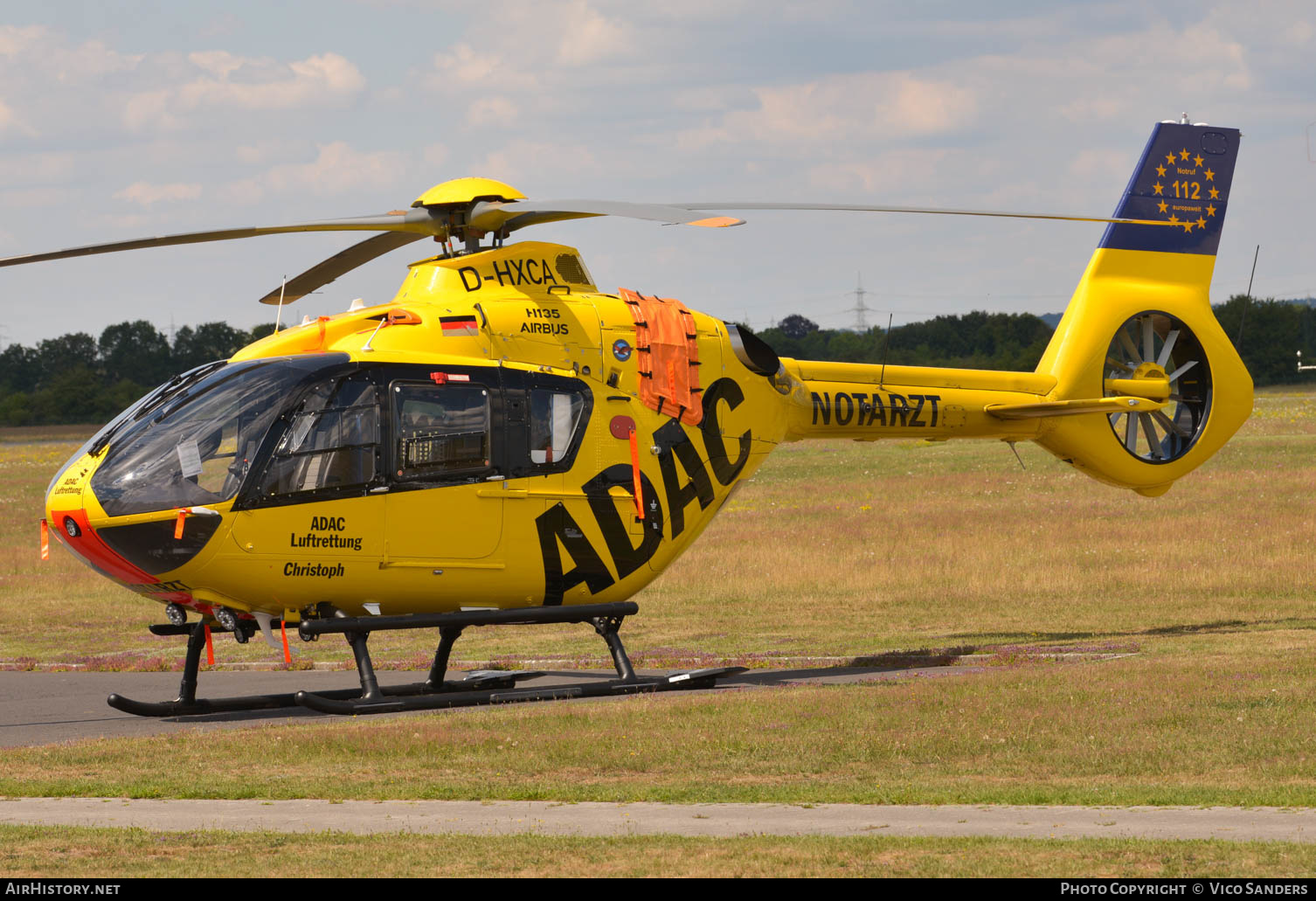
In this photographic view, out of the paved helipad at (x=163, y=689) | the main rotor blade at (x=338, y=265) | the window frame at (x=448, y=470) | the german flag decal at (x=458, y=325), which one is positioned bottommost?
the paved helipad at (x=163, y=689)

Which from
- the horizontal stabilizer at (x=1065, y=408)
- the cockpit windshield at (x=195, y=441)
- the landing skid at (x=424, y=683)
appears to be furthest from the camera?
the horizontal stabilizer at (x=1065, y=408)

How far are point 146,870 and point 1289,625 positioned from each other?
56.4 ft

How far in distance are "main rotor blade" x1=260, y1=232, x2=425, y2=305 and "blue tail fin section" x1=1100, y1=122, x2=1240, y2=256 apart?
10.7 metres

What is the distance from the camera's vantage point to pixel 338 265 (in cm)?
1755

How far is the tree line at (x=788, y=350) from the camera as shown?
8344 centimetres

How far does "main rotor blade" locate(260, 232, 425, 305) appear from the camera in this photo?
17391 millimetres

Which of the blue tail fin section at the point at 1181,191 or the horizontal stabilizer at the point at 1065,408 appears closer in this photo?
the horizontal stabilizer at the point at 1065,408

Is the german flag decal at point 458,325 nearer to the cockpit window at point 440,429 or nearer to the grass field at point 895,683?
the cockpit window at point 440,429

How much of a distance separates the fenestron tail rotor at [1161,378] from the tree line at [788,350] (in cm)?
4358

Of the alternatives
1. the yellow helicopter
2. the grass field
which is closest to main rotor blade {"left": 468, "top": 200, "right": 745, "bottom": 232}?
the yellow helicopter

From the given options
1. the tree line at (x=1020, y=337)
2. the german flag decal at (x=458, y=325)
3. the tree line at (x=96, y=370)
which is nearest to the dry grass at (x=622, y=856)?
the german flag decal at (x=458, y=325)

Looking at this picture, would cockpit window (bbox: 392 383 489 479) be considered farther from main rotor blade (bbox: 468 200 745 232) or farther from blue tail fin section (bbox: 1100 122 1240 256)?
blue tail fin section (bbox: 1100 122 1240 256)

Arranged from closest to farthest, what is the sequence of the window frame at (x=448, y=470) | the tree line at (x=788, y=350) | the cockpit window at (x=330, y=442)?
the cockpit window at (x=330, y=442) → the window frame at (x=448, y=470) → the tree line at (x=788, y=350)

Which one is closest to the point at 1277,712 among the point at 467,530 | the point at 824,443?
the point at 467,530
